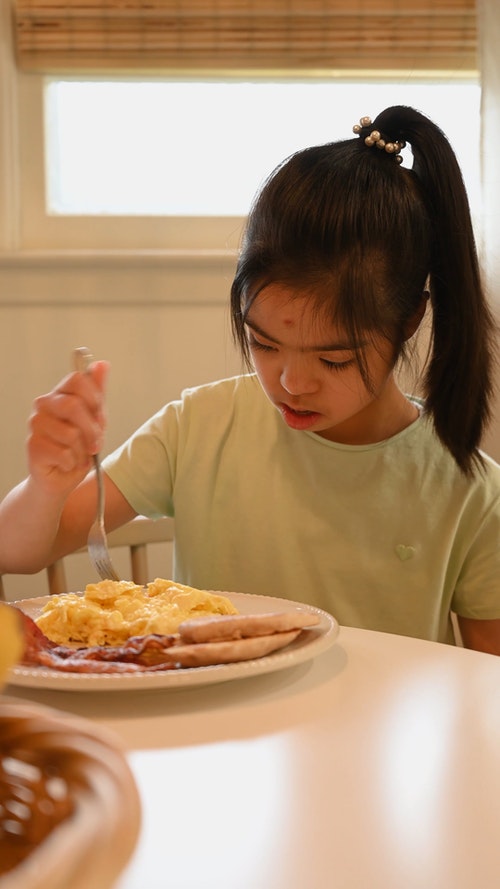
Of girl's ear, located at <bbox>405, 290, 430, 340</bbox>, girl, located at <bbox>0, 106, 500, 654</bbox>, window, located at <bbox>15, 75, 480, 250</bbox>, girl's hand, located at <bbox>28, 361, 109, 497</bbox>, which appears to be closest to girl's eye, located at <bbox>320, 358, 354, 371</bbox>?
girl, located at <bbox>0, 106, 500, 654</bbox>

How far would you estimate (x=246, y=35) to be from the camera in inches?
83.0

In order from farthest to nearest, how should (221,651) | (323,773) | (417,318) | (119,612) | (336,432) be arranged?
(336,432)
(417,318)
(119,612)
(221,651)
(323,773)

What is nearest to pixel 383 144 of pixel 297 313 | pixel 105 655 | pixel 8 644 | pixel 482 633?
pixel 297 313

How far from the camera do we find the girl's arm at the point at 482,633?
4.13 feet

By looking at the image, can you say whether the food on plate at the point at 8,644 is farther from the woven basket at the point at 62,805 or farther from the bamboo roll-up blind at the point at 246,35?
the bamboo roll-up blind at the point at 246,35

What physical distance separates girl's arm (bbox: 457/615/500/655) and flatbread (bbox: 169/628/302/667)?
22.9 inches

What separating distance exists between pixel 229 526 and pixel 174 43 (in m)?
1.21

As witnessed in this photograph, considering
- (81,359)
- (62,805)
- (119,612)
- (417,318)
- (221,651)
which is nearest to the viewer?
(62,805)

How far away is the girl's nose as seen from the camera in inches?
42.0

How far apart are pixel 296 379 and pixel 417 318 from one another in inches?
9.2

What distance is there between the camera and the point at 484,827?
0.51m

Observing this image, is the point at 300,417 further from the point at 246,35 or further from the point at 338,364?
the point at 246,35

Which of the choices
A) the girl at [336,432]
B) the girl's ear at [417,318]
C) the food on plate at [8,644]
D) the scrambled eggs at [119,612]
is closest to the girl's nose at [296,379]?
the girl at [336,432]

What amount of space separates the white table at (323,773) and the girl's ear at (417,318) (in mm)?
479
